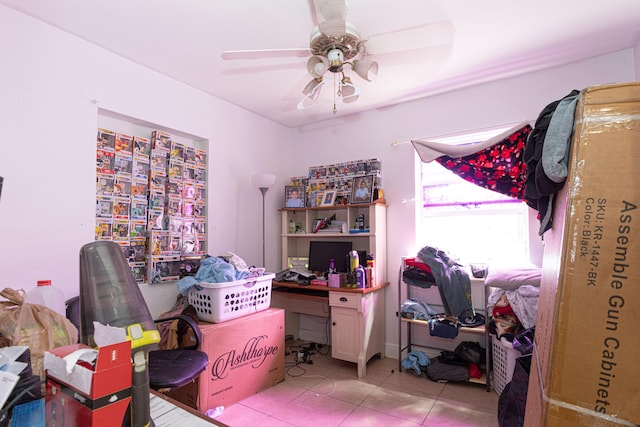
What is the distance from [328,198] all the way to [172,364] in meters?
2.22

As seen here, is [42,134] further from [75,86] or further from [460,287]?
[460,287]

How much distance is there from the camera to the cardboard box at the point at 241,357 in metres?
2.32

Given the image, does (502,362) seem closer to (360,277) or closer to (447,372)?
(447,372)

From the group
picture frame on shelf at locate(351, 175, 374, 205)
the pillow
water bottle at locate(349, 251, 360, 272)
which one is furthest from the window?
water bottle at locate(349, 251, 360, 272)

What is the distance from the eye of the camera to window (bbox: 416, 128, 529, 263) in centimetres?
300

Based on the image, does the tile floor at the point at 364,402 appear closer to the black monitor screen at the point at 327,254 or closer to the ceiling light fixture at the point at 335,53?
the black monitor screen at the point at 327,254

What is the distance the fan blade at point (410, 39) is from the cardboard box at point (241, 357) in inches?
85.4

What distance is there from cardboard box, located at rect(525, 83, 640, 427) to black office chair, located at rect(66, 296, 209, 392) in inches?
64.3

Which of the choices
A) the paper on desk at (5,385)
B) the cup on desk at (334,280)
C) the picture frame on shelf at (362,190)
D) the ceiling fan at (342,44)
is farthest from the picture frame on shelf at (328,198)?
the paper on desk at (5,385)

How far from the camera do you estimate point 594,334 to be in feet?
2.83

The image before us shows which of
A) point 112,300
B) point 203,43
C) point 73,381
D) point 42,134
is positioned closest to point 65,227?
point 42,134

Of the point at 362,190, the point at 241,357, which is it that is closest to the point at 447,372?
the point at 241,357

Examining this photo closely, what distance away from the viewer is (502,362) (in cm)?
252

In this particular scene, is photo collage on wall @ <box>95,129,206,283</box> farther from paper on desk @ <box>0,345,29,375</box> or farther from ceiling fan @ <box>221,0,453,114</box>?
paper on desk @ <box>0,345,29,375</box>
